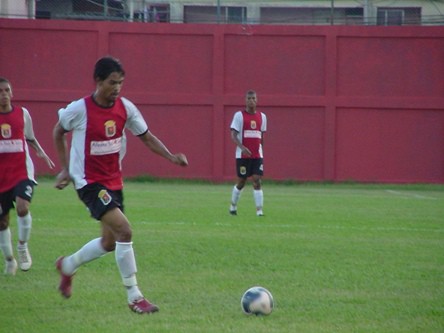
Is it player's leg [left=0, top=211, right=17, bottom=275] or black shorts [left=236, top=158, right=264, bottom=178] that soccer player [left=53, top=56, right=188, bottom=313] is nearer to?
player's leg [left=0, top=211, right=17, bottom=275]

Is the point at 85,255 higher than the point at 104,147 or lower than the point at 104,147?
lower

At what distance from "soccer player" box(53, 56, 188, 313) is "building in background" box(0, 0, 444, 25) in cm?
2295

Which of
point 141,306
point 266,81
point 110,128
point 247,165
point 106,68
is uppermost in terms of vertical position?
point 266,81

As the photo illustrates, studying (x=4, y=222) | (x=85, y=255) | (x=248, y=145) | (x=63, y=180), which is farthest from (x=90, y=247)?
(x=248, y=145)

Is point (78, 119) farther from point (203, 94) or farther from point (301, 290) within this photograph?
point (203, 94)

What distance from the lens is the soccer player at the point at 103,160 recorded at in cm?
830

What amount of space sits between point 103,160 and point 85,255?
0.83 m

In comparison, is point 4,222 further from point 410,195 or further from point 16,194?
point 410,195

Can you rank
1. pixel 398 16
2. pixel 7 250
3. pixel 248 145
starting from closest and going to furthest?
pixel 7 250, pixel 248 145, pixel 398 16

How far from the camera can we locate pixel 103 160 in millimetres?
8562

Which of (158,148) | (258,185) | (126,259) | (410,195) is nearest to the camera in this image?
(126,259)

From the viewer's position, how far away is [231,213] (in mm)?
18500

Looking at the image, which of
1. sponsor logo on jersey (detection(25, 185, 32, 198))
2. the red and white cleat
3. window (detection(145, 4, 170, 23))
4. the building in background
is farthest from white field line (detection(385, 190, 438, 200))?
the red and white cleat

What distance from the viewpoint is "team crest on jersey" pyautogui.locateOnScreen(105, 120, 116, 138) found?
8.52 m
